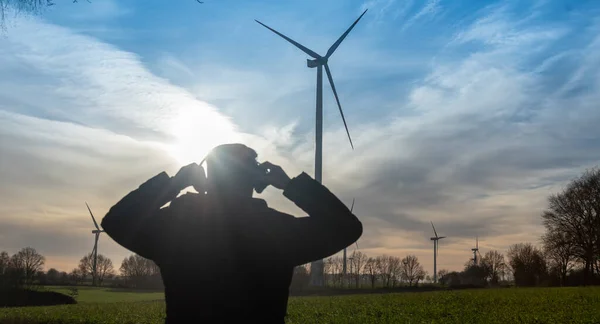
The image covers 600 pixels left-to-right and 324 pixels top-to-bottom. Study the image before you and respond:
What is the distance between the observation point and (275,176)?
325 cm

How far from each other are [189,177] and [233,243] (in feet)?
1.59

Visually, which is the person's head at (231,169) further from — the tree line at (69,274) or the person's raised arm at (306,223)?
the tree line at (69,274)

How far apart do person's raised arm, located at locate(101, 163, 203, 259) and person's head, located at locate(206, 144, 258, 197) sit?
0.40 ft

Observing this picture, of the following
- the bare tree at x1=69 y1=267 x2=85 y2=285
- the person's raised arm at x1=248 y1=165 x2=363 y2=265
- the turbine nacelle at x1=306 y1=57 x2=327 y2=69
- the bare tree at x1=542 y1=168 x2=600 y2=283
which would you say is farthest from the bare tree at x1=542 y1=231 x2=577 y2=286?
the bare tree at x1=69 y1=267 x2=85 y2=285

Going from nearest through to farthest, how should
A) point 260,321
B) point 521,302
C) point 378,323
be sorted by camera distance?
1. point 260,321
2. point 378,323
3. point 521,302

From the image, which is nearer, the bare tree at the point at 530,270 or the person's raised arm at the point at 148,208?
the person's raised arm at the point at 148,208

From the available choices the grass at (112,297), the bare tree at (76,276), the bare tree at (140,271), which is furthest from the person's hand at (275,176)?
the bare tree at (76,276)

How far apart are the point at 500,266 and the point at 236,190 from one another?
14728cm

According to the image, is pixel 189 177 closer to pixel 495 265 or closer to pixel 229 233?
pixel 229 233

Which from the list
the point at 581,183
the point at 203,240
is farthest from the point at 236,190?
the point at 581,183

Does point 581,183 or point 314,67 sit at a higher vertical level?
point 314,67

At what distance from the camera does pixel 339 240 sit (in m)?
3.25

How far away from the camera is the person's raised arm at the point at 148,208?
3.28 m

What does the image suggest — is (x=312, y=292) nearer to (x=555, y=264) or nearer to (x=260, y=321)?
(x=555, y=264)
